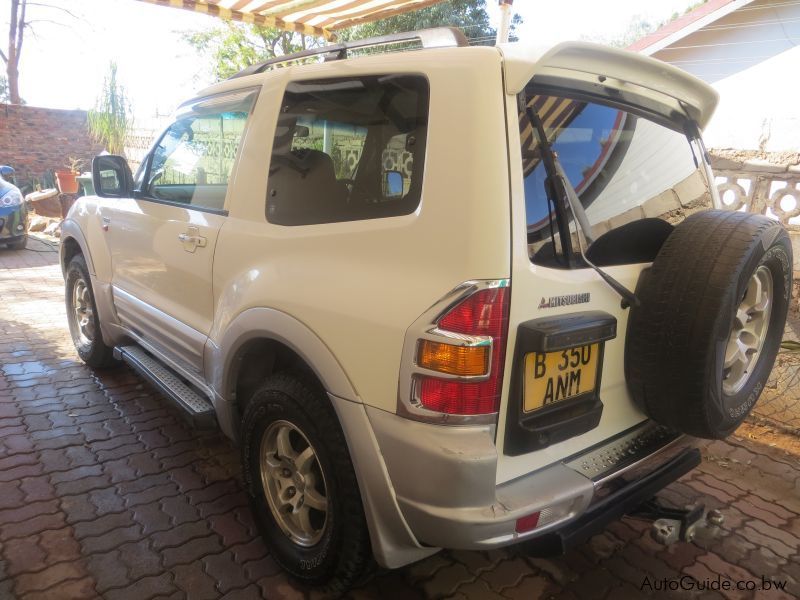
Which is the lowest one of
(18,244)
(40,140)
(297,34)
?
(18,244)

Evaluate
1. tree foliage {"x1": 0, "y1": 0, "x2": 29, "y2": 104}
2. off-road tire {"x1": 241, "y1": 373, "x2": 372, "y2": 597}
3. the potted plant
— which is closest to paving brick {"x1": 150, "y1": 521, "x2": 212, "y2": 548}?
off-road tire {"x1": 241, "y1": 373, "x2": 372, "y2": 597}

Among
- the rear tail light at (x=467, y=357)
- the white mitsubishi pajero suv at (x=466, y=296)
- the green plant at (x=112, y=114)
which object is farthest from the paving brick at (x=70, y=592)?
the green plant at (x=112, y=114)

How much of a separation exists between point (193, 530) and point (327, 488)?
0.96 m

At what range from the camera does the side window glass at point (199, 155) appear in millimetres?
2490

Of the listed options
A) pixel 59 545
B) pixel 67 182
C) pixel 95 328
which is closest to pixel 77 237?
pixel 95 328

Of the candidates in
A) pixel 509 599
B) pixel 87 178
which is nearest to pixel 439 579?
pixel 509 599

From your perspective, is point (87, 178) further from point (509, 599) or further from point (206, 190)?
point (509, 599)

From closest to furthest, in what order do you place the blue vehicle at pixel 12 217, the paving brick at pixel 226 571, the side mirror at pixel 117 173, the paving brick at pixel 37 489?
the paving brick at pixel 226 571 → the paving brick at pixel 37 489 → the side mirror at pixel 117 173 → the blue vehicle at pixel 12 217

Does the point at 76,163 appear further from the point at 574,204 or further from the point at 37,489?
the point at 574,204

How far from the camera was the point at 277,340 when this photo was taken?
200 centimetres

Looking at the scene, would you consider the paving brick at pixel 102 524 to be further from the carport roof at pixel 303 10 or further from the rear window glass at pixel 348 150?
the carport roof at pixel 303 10

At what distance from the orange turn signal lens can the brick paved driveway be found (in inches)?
28.8

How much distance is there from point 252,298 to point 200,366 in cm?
72

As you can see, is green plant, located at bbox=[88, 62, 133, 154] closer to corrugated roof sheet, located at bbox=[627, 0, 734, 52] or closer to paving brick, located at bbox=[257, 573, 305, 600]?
corrugated roof sheet, located at bbox=[627, 0, 734, 52]
